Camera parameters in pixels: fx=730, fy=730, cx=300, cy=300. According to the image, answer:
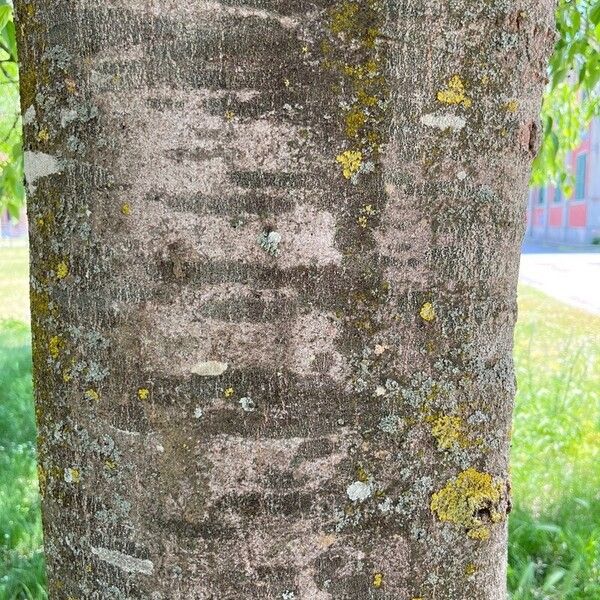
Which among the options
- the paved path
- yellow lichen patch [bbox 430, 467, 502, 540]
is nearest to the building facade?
the paved path

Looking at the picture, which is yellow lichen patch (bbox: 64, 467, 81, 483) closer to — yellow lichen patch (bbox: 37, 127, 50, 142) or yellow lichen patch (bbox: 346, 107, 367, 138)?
yellow lichen patch (bbox: 37, 127, 50, 142)

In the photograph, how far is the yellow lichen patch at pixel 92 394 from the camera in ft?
3.25

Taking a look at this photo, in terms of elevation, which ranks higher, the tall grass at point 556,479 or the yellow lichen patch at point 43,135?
the yellow lichen patch at point 43,135

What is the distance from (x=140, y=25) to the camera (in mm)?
918

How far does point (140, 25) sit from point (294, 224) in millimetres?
316

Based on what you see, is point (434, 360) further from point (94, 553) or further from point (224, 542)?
point (94, 553)

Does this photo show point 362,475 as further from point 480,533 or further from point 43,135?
point 43,135

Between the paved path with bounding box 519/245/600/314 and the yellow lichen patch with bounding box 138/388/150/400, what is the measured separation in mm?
9511

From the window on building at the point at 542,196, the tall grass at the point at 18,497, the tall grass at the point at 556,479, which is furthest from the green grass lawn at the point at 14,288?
the window on building at the point at 542,196

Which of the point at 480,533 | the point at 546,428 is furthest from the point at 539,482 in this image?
the point at 480,533

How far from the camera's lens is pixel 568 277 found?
1407 centimetres

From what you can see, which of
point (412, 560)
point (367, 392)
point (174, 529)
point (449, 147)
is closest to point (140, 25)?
point (449, 147)

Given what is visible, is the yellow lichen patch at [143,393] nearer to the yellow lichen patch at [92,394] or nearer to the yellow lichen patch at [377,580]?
the yellow lichen patch at [92,394]

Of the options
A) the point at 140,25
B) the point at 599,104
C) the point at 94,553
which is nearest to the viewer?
the point at 140,25
